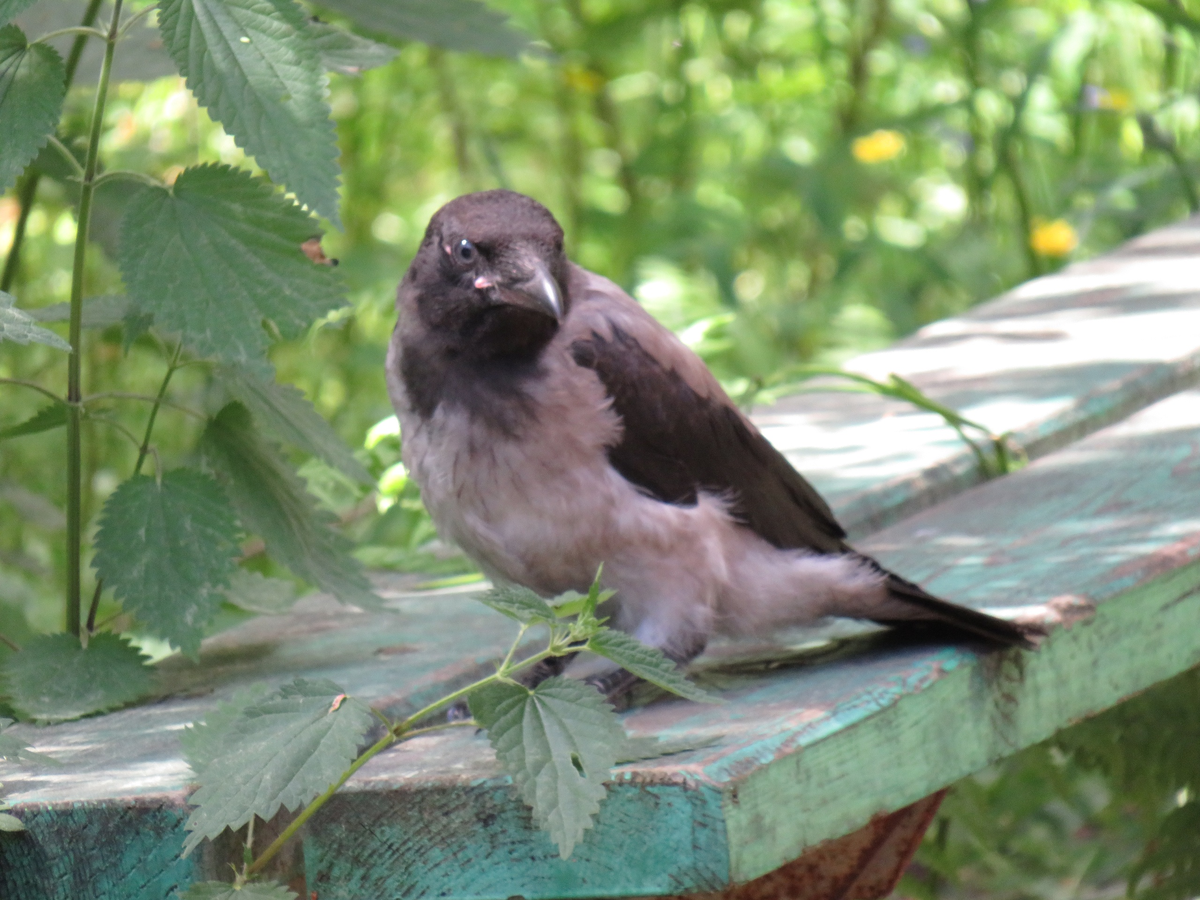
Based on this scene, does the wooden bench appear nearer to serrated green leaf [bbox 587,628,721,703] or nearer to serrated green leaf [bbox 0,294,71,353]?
serrated green leaf [bbox 587,628,721,703]

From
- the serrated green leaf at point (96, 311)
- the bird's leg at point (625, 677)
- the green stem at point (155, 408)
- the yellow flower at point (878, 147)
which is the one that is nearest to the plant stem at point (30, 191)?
the serrated green leaf at point (96, 311)

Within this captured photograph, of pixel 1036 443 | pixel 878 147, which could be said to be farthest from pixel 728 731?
pixel 878 147

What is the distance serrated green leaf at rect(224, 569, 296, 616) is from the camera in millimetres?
2395

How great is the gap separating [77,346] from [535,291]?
0.65 meters

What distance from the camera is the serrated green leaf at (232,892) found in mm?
1470

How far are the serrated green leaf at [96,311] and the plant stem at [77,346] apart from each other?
47 mm

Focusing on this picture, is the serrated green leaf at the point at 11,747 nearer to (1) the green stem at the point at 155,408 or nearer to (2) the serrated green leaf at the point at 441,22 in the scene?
(1) the green stem at the point at 155,408

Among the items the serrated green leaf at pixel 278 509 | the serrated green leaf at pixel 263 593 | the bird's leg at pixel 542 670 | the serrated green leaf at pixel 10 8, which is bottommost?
the bird's leg at pixel 542 670

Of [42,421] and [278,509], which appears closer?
[42,421]

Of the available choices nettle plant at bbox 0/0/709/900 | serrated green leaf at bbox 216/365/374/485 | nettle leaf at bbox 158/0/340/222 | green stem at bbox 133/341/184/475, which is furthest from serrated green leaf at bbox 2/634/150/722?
nettle leaf at bbox 158/0/340/222

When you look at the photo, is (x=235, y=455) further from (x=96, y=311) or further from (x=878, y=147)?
(x=878, y=147)

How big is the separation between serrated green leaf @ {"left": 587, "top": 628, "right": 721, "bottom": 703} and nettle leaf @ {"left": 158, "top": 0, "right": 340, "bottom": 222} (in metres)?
0.66

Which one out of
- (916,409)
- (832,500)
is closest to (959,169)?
(916,409)

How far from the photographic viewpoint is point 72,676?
206 centimetres
